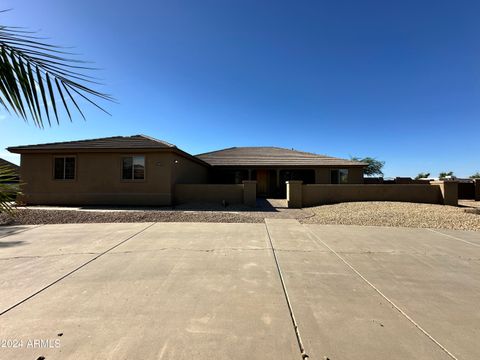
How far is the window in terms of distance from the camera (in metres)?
14.9

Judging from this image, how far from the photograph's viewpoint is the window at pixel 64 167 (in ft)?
49.0

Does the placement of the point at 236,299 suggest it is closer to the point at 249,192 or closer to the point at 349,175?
the point at 249,192

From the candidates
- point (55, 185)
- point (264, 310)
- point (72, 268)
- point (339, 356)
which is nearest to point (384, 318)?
point (339, 356)

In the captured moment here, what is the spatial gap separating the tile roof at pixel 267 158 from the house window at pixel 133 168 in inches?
345

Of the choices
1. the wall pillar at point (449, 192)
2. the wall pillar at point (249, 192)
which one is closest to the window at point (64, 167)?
the wall pillar at point (249, 192)

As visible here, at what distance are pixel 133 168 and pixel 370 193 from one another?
1262 centimetres

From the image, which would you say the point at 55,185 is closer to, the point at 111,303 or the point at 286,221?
the point at 286,221

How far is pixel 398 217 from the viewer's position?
35.5 ft

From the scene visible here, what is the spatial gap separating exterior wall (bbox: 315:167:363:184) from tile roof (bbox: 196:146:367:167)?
1.55 feet

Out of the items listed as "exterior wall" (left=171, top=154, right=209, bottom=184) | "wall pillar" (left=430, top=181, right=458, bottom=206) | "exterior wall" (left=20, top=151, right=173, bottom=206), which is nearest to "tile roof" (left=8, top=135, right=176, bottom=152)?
"exterior wall" (left=20, top=151, right=173, bottom=206)

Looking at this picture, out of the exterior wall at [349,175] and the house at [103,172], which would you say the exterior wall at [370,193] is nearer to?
the exterior wall at [349,175]

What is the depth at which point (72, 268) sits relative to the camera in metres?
4.88

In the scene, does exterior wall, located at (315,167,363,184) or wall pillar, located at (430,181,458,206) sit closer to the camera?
wall pillar, located at (430,181,458,206)

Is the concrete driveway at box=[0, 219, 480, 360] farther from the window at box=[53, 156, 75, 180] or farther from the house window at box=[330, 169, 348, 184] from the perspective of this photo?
the house window at box=[330, 169, 348, 184]
